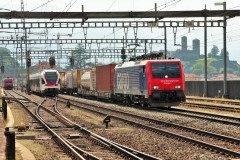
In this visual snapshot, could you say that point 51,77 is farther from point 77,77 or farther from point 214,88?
point 214,88

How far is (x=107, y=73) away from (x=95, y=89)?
6603 millimetres

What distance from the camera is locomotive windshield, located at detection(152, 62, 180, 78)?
31328mm

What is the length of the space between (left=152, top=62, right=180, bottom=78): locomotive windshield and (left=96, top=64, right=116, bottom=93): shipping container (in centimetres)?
1114

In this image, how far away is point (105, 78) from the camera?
4500 cm

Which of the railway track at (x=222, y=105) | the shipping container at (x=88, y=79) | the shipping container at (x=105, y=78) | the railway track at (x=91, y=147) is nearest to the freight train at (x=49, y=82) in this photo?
the shipping container at (x=88, y=79)

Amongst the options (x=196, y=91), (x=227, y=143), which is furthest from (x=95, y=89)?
(x=227, y=143)

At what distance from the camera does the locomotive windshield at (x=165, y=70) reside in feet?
103

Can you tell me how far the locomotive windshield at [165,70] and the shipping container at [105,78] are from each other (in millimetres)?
11143

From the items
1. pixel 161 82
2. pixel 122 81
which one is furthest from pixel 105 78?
pixel 161 82

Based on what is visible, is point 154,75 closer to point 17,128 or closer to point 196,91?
point 17,128

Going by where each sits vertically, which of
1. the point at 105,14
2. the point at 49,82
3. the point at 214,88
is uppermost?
the point at 105,14

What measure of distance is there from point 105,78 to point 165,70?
551 inches

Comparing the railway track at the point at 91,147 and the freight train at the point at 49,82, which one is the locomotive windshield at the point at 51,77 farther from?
the railway track at the point at 91,147

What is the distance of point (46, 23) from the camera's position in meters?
41.6
